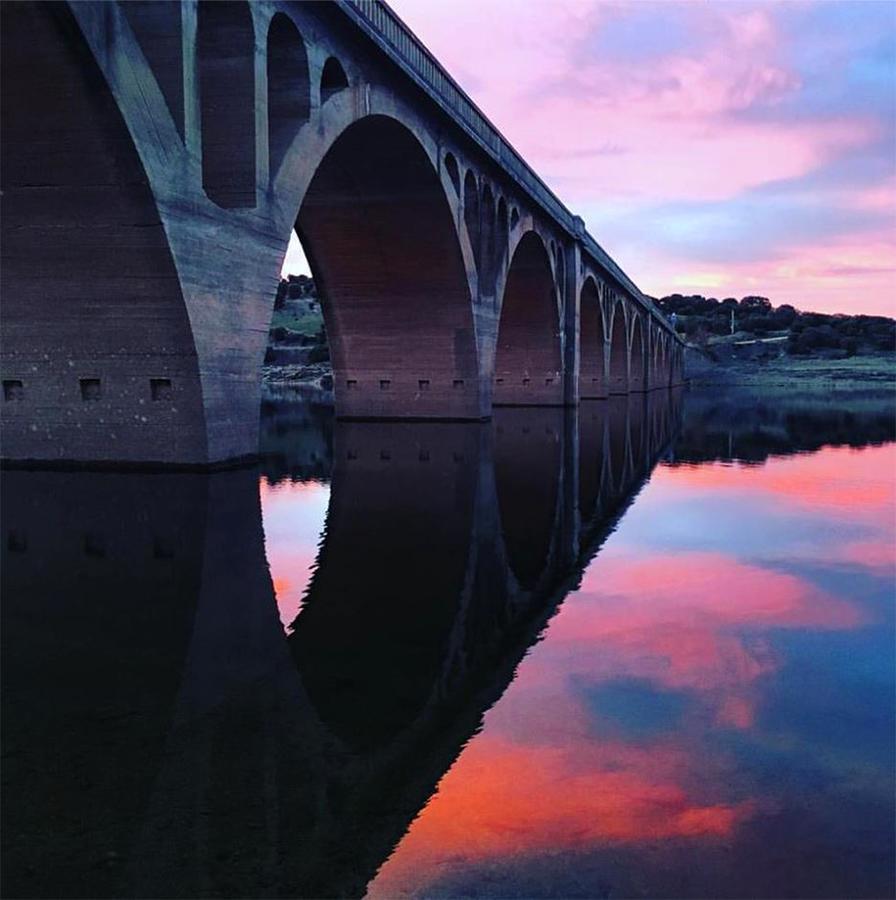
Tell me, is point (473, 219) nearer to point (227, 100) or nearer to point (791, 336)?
point (227, 100)

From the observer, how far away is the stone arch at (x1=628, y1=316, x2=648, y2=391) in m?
86.3

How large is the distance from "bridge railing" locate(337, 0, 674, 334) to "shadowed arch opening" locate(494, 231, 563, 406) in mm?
3351

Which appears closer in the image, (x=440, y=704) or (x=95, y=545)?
(x=440, y=704)

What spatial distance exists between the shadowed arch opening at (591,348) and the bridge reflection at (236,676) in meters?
49.8

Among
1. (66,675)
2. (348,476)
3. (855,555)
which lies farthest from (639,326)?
(66,675)

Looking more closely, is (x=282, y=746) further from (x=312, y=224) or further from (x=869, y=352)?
(x=869, y=352)

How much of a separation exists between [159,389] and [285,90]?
284 inches

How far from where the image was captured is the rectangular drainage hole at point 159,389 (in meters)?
15.2

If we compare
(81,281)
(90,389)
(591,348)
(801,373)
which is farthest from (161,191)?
(801,373)

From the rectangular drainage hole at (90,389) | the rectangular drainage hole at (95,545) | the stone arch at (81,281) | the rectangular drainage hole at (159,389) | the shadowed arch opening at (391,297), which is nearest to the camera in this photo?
the rectangular drainage hole at (95,545)

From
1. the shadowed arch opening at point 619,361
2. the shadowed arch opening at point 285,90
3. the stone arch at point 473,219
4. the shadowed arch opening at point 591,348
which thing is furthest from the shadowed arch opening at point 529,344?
the shadowed arch opening at point 619,361

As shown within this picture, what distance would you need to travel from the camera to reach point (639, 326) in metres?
87.4

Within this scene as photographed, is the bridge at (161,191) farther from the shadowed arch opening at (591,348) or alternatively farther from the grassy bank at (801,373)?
the grassy bank at (801,373)

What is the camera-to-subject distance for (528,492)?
15602mm
